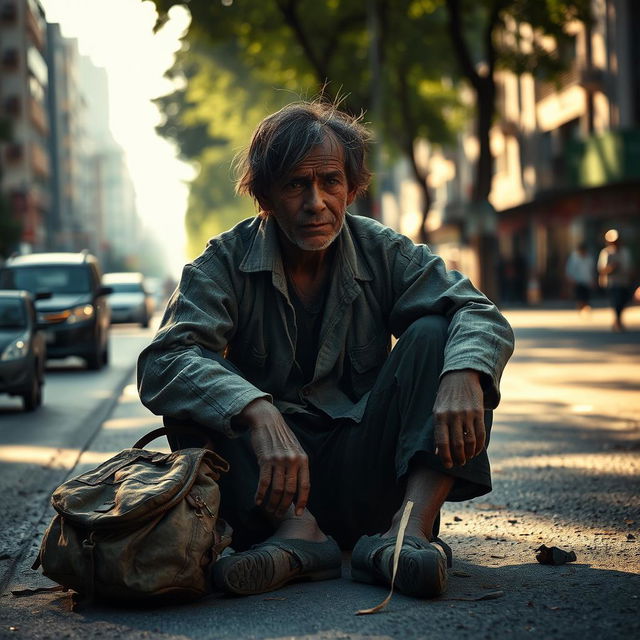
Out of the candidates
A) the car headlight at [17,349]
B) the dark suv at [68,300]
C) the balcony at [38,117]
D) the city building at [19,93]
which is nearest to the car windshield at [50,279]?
the dark suv at [68,300]

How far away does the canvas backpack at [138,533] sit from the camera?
368 centimetres

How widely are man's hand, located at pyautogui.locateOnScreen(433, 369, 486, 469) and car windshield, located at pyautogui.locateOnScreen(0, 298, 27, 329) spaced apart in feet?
34.1

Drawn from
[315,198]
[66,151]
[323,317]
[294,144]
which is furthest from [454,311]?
[66,151]

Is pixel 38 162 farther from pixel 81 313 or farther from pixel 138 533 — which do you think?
pixel 138 533

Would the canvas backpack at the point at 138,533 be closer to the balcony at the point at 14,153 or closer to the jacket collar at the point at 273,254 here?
the jacket collar at the point at 273,254

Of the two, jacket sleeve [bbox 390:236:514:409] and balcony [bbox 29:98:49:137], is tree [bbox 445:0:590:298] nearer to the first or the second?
jacket sleeve [bbox 390:236:514:409]

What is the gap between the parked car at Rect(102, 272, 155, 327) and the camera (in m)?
37.1

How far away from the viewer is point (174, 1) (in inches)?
1043

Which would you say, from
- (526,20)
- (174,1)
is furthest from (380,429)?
(526,20)

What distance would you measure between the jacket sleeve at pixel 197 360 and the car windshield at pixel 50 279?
16036 millimetres

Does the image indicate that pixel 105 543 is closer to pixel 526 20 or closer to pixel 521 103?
pixel 526 20

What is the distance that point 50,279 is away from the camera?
2030 cm

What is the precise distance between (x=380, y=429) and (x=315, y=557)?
47cm

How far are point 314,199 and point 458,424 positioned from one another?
0.96 metres
